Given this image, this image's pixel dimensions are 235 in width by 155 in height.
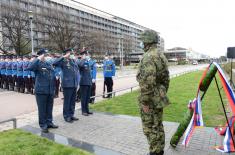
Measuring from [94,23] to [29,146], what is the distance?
8414cm

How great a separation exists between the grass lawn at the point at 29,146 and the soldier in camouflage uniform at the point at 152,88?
4.36ft

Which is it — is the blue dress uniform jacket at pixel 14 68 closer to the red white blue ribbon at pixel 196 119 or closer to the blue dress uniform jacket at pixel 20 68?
the blue dress uniform jacket at pixel 20 68

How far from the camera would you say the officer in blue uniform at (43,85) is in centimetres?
602

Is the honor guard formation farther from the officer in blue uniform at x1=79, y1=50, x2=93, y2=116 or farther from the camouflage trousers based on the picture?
the camouflage trousers

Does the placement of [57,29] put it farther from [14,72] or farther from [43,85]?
[43,85]

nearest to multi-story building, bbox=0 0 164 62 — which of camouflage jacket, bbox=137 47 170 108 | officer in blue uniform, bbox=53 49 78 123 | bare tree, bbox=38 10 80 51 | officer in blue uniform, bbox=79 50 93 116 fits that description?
bare tree, bbox=38 10 80 51

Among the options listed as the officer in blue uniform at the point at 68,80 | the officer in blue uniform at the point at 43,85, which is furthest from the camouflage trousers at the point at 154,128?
the officer in blue uniform at the point at 68,80

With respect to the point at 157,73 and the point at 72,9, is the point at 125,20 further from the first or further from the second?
the point at 157,73

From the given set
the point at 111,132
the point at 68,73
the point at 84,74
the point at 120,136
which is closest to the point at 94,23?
the point at 84,74

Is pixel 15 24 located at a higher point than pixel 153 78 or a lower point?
higher

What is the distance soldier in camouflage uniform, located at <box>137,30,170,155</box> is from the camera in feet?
12.8

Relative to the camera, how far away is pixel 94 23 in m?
86.5

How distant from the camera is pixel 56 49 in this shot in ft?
125

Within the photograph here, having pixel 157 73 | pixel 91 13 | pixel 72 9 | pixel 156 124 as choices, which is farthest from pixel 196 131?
pixel 91 13
